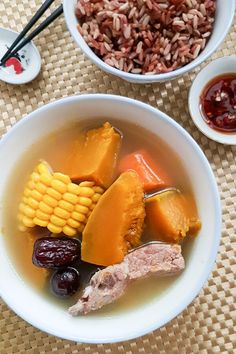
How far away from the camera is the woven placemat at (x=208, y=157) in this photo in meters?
1.85

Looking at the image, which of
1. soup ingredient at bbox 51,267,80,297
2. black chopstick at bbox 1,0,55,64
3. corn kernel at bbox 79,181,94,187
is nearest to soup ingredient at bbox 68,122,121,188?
corn kernel at bbox 79,181,94,187

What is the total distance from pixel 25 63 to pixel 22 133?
271mm

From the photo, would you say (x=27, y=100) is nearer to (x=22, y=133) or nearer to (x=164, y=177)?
(x=22, y=133)

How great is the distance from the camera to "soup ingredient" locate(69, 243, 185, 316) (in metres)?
1.66

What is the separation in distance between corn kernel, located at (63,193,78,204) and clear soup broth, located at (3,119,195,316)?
0.25 feet

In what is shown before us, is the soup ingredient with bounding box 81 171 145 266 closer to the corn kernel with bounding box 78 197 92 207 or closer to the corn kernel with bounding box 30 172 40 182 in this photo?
the corn kernel with bounding box 78 197 92 207

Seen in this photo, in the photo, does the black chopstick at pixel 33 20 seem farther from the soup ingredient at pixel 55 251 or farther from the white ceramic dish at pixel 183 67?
the soup ingredient at pixel 55 251

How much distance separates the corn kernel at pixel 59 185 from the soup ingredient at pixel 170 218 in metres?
0.19

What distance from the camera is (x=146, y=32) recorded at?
1.81 meters

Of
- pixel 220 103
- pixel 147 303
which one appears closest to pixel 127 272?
pixel 147 303

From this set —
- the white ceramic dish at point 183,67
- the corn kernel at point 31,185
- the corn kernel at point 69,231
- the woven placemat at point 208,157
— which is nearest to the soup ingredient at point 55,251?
the corn kernel at point 69,231

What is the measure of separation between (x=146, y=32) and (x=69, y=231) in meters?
0.52

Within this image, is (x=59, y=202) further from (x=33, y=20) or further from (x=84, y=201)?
(x=33, y=20)

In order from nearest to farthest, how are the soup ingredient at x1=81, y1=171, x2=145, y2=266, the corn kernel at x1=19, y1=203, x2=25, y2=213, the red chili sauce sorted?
the soup ingredient at x1=81, y1=171, x2=145, y2=266 < the corn kernel at x1=19, y1=203, x2=25, y2=213 < the red chili sauce
